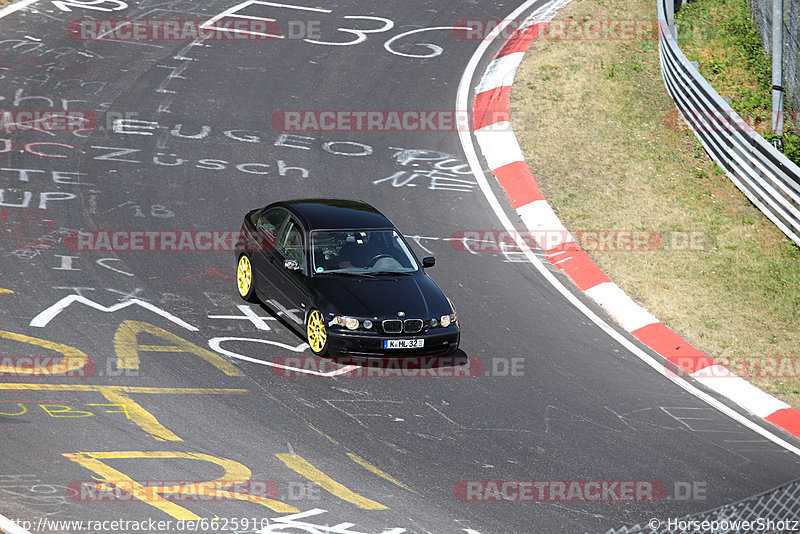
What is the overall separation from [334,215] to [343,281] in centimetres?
124

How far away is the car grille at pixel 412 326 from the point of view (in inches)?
421

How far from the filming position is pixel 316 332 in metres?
10.9

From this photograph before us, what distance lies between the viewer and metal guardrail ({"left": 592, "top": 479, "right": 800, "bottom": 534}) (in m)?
5.76

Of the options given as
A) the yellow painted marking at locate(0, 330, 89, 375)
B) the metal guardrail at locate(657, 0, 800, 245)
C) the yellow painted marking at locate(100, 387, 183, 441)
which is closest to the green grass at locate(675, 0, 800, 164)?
the metal guardrail at locate(657, 0, 800, 245)

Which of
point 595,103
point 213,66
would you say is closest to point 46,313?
point 213,66

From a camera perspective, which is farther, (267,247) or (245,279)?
(245,279)

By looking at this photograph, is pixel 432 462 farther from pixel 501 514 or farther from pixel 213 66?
pixel 213 66

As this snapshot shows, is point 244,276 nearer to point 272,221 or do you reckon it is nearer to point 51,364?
point 272,221

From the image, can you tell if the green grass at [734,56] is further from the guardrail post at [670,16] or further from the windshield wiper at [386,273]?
the windshield wiper at [386,273]

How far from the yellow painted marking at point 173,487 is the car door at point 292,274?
284cm

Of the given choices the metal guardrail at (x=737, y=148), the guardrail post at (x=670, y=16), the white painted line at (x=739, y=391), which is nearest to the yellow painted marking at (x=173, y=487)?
the white painted line at (x=739, y=391)

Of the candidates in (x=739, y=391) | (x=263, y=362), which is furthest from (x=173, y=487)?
(x=739, y=391)

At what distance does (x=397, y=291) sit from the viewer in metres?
11.1

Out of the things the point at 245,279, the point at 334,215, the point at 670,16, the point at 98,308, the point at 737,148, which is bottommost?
the point at 98,308
